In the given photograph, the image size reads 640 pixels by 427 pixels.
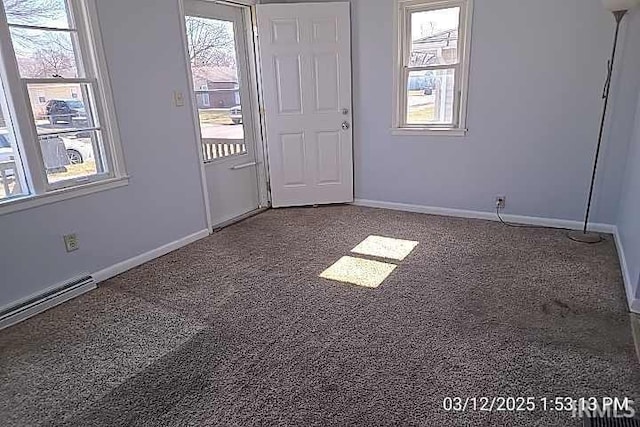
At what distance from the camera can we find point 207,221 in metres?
3.69

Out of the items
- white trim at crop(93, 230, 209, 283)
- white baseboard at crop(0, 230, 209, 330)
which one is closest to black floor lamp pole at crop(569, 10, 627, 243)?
white trim at crop(93, 230, 209, 283)

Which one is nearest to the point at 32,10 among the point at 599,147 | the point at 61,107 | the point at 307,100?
the point at 61,107

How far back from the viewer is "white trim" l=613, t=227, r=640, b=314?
2262 millimetres

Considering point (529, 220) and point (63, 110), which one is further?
point (529, 220)

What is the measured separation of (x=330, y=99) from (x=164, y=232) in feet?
6.60

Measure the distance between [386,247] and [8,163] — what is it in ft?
8.34

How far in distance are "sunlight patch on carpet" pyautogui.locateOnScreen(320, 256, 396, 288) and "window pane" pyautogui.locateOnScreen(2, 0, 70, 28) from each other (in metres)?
2.28

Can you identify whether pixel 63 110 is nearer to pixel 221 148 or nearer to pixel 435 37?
pixel 221 148

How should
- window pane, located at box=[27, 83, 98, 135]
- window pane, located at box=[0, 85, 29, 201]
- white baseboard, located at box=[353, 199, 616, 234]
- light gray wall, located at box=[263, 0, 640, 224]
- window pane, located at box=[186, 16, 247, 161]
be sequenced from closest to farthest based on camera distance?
window pane, located at box=[0, 85, 29, 201] → window pane, located at box=[27, 83, 98, 135] → light gray wall, located at box=[263, 0, 640, 224] → white baseboard, located at box=[353, 199, 616, 234] → window pane, located at box=[186, 16, 247, 161]

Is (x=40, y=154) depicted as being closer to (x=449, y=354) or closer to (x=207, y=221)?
(x=207, y=221)

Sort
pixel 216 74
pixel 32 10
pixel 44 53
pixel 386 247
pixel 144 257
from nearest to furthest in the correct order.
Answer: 1. pixel 32 10
2. pixel 44 53
3. pixel 144 257
4. pixel 386 247
5. pixel 216 74

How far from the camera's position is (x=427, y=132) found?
12.8 feet

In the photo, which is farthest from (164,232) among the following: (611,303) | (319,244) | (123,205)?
(611,303)

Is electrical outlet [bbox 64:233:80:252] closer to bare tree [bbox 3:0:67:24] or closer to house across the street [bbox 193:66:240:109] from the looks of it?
bare tree [bbox 3:0:67:24]
